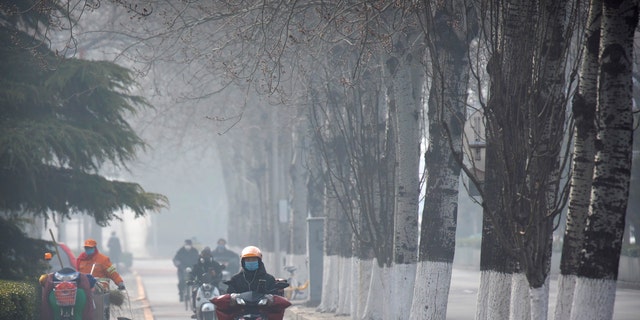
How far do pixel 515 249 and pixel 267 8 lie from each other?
6588 millimetres

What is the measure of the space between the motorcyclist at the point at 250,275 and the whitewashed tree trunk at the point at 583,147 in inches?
141

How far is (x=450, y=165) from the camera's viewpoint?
17453 millimetres

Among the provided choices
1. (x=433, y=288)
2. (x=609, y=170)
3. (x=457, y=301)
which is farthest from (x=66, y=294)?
(x=457, y=301)

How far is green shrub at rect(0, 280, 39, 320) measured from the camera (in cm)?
1641

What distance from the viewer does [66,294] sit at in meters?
16.9

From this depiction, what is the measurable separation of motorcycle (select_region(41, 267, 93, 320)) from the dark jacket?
399 cm

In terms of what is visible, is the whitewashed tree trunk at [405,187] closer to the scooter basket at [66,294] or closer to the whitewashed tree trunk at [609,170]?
the scooter basket at [66,294]

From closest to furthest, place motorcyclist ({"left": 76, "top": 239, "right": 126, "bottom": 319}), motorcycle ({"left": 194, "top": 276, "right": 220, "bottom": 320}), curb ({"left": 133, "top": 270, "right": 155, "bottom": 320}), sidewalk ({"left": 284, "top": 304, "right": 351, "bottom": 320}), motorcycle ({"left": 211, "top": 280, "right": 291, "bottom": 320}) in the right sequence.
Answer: motorcycle ({"left": 211, "top": 280, "right": 291, "bottom": 320}) < motorcyclist ({"left": 76, "top": 239, "right": 126, "bottom": 319}) < motorcycle ({"left": 194, "top": 276, "right": 220, "bottom": 320}) < sidewalk ({"left": 284, "top": 304, "right": 351, "bottom": 320}) < curb ({"left": 133, "top": 270, "right": 155, "bottom": 320})

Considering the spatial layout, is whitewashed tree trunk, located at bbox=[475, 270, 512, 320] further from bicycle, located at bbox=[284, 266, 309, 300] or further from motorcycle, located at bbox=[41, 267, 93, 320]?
bicycle, located at bbox=[284, 266, 309, 300]

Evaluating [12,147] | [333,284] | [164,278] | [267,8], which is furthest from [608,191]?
[164,278]

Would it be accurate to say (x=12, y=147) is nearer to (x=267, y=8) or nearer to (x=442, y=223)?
(x=267, y=8)

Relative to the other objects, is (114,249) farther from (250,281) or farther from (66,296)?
(250,281)

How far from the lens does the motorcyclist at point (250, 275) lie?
44.3 ft

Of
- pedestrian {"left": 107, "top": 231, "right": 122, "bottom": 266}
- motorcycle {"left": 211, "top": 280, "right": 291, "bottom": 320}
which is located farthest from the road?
motorcycle {"left": 211, "top": 280, "right": 291, "bottom": 320}
